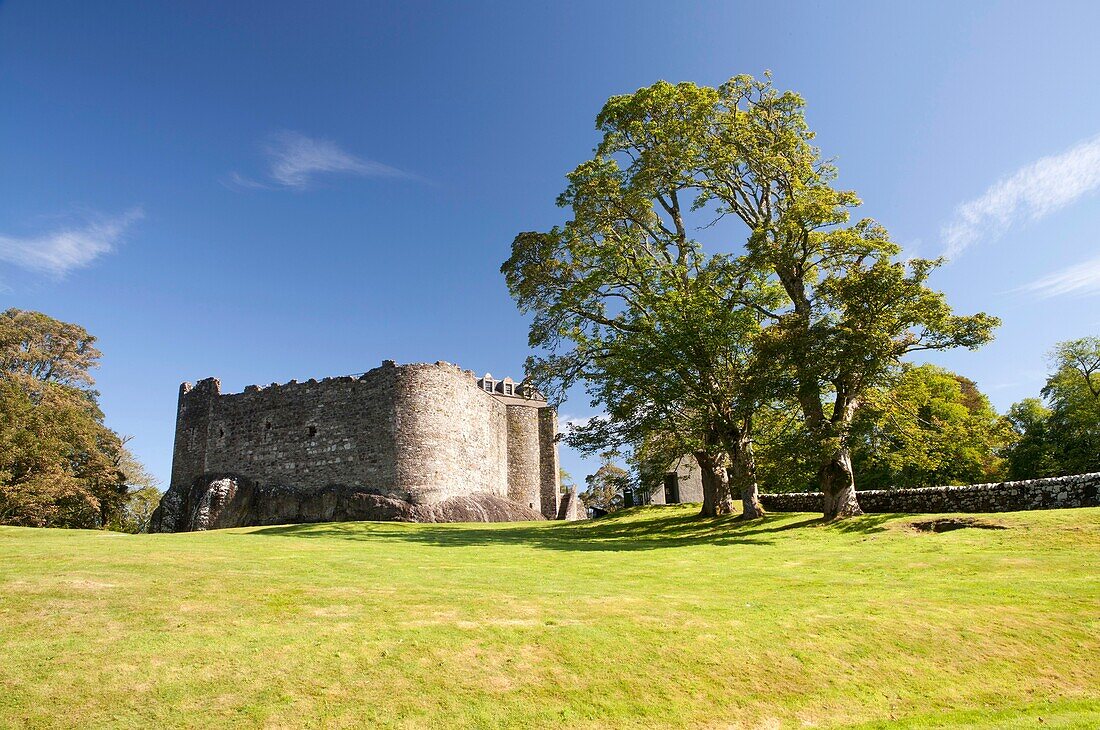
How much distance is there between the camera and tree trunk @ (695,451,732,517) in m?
26.5

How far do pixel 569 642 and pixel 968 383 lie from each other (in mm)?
57691

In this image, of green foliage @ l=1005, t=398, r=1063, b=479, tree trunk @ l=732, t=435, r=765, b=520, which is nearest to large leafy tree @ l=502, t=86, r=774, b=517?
tree trunk @ l=732, t=435, r=765, b=520

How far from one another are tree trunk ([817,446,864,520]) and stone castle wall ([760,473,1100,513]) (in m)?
2.35

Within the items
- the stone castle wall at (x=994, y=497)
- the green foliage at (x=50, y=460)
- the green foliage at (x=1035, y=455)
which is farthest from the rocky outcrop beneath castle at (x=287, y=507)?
the green foliage at (x=1035, y=455)

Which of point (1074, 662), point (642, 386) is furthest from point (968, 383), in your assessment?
point (1074, 662)

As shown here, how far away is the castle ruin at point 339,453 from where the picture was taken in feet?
110

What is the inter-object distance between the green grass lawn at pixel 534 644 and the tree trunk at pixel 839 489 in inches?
343

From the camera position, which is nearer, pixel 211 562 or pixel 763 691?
pixel 763 691

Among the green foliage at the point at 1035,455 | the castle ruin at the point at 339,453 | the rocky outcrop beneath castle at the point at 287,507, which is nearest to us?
the rocky outcrop beneath castle at the point at 287,507

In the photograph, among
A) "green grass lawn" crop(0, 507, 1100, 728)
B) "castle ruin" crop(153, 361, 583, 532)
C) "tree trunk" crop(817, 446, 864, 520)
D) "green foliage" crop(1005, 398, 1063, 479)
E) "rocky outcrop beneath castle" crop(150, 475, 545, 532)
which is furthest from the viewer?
"green foliage" crop(1005, 398, 1063, 479)

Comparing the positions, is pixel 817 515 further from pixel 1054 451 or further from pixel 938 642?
pixel 1054 451

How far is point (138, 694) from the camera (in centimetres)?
607

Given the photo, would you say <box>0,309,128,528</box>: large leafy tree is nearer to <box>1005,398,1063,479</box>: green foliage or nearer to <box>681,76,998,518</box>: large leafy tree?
<box>681,76,998,518</box>: large leafy tree

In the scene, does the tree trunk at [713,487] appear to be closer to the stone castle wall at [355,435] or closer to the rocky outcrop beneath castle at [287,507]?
the rocky outcrop beneath castle at [287,507]
